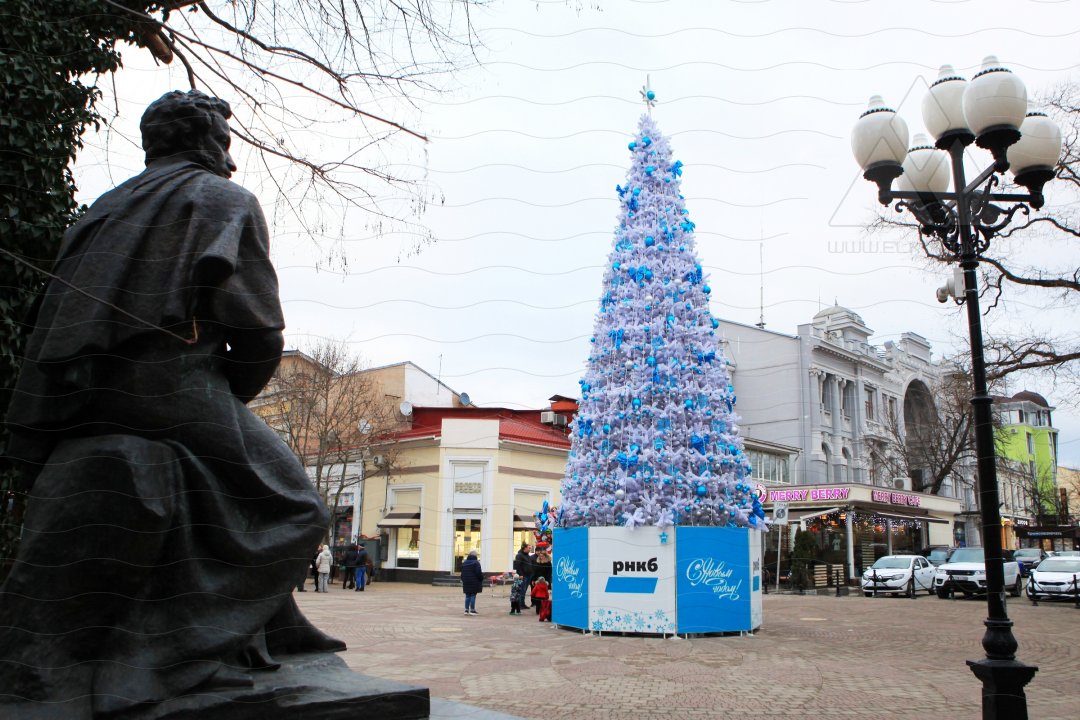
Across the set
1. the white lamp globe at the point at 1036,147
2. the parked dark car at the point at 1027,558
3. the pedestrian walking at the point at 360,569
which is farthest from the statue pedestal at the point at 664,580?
the parked dark car at the point at 1027,558

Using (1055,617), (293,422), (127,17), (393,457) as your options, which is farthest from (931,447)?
(127,17)

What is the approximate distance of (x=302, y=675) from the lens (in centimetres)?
358

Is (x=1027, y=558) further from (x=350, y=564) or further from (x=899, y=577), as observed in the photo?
(x=350, y=564)

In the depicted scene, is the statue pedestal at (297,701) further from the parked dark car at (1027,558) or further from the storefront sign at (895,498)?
the parked dark car at (1027,558)

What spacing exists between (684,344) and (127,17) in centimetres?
948

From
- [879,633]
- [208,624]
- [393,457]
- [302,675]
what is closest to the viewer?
[208,624]

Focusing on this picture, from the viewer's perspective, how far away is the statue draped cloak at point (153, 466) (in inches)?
121

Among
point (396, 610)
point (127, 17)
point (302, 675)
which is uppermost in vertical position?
point (127, 17)

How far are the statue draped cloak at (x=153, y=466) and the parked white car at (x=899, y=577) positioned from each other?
24814 mm

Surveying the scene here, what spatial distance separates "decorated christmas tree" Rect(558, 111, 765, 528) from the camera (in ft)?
40.8

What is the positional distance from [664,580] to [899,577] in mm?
15857

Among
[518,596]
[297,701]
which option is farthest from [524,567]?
[297,701]

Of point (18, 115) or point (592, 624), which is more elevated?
point (18, 115)

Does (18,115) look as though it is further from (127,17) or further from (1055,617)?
(1055,617)
